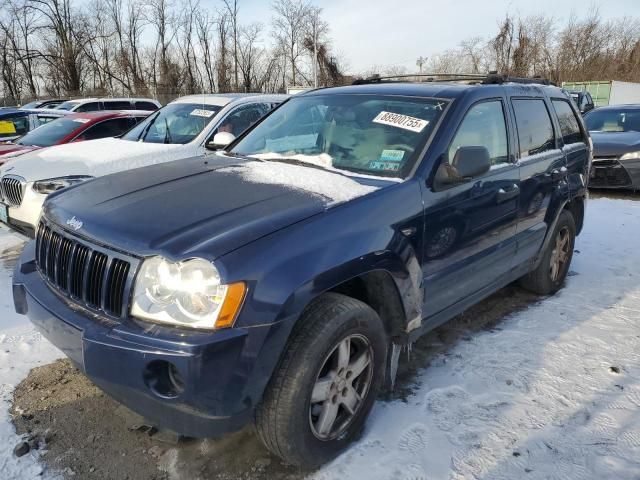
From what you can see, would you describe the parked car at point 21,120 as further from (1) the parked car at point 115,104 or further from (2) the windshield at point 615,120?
(2) the windshield at point 615,120

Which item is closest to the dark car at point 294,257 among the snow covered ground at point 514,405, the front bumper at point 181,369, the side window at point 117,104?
the front bumper at point 181,369

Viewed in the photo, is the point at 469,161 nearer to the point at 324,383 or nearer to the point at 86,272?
the point at 324,383

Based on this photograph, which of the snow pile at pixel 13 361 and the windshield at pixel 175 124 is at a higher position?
the windshield at pixel 175 124

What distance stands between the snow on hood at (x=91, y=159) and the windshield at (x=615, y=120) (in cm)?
865

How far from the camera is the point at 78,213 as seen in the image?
259 cm

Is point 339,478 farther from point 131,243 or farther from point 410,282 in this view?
point 131,243

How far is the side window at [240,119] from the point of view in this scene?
643cm

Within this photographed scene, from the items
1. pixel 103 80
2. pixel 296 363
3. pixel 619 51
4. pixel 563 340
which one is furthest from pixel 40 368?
pixel 619 51

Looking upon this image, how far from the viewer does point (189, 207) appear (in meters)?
2.50

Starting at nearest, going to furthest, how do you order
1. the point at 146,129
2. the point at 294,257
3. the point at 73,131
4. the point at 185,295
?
the point at 185,295, the point at 294,257, the point at 146,129, the point at 73,131

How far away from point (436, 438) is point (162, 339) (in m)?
1.53

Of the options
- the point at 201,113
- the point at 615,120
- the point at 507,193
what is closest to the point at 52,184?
the point at 201,113

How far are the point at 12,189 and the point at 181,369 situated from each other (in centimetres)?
444

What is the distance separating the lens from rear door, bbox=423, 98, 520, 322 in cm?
294
